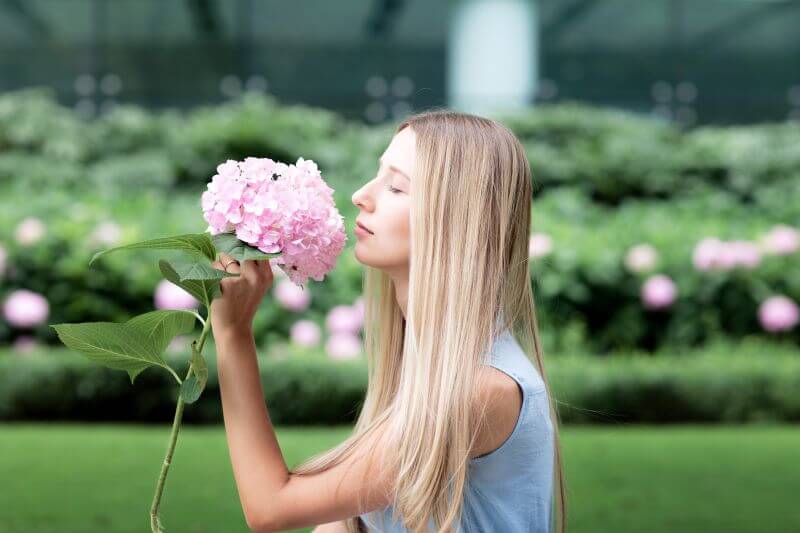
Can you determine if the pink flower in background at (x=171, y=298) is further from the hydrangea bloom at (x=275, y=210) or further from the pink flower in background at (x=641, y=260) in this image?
the hydrangea bloom at (x=275, y=210)

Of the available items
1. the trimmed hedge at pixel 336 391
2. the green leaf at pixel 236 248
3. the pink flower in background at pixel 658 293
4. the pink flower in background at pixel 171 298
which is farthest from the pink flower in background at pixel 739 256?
the green leaf at pixel 236 248

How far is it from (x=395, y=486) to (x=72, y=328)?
523 mm

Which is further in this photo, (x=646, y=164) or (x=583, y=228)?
(x=646, y=164)

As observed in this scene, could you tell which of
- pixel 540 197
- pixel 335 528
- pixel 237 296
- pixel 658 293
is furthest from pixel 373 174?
pixel 237 296

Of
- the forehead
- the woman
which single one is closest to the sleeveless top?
the woman

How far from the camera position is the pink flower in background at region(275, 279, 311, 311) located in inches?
231

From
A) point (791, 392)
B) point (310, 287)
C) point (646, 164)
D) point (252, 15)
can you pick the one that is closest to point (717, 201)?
point (646, 164)

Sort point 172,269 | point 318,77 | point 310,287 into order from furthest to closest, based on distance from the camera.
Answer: point 318,77 < point 310,287 < point 172,269

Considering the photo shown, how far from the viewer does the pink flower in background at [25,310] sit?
5.61 m

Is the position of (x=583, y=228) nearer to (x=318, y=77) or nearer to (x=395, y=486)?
(x=318, y=77)

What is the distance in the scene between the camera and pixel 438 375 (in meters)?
1.60

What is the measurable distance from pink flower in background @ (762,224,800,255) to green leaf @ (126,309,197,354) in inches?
221

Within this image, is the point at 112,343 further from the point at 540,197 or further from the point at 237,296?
the point at 540,197

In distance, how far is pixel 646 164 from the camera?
8461mm
